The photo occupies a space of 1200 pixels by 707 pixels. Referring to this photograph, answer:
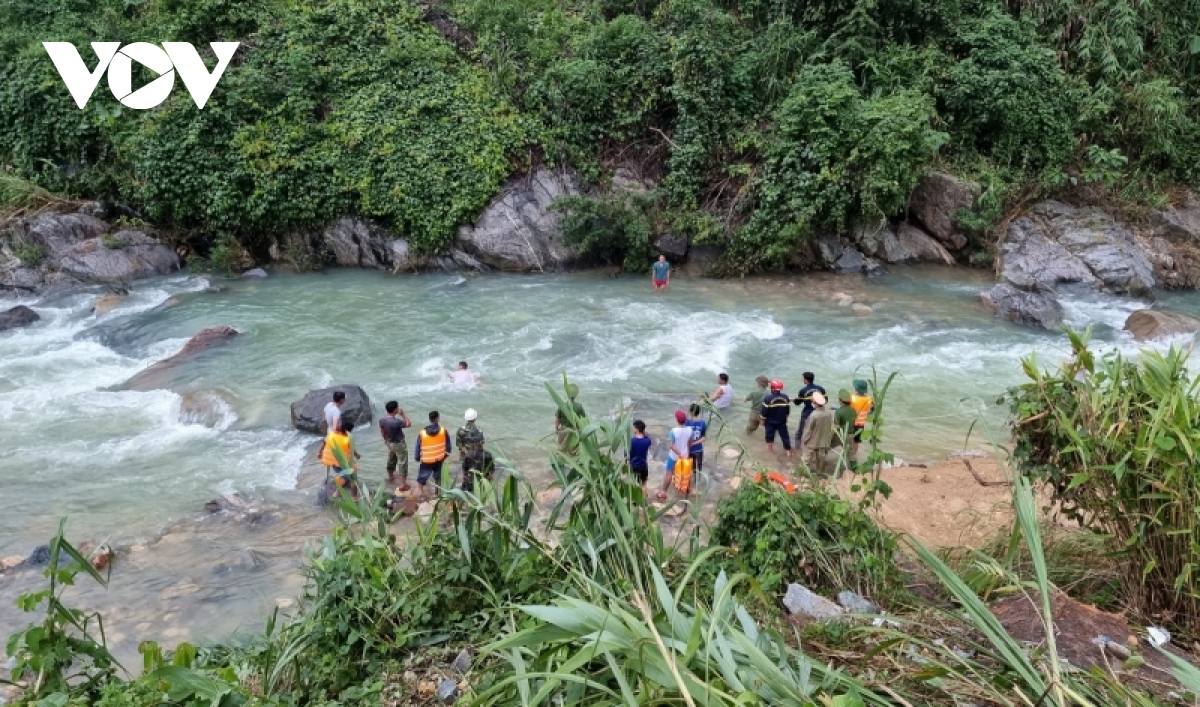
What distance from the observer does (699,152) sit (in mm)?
17406

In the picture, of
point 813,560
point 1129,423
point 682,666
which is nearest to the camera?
point 682,666

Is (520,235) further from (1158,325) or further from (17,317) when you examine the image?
(1158,325)

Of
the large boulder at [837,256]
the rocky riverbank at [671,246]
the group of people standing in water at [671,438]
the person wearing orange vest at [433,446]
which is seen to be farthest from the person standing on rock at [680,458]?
the large boulder at [837,256]

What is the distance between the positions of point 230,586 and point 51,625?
14.0ft

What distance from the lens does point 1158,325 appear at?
13602 mm

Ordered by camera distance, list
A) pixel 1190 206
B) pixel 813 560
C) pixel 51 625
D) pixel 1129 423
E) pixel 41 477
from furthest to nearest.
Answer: pixel 1190 206 < pixel 41 477 < pixel 813 560 < pixel 1129 423 < pixel 51 625

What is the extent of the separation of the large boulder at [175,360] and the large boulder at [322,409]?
2670 millimetres

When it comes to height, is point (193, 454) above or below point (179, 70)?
below

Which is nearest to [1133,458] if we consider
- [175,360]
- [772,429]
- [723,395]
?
[772,429]

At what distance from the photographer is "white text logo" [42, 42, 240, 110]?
18.1 metres

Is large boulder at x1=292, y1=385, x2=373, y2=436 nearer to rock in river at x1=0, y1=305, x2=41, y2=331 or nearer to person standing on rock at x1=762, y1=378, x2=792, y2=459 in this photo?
person standing on rock at x1=762, y1=378, x2=792, y2=459

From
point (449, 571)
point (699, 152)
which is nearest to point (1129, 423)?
point (449, 571)

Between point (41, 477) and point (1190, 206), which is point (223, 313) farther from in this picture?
point (1190, 206)

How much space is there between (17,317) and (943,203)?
1814 cm
